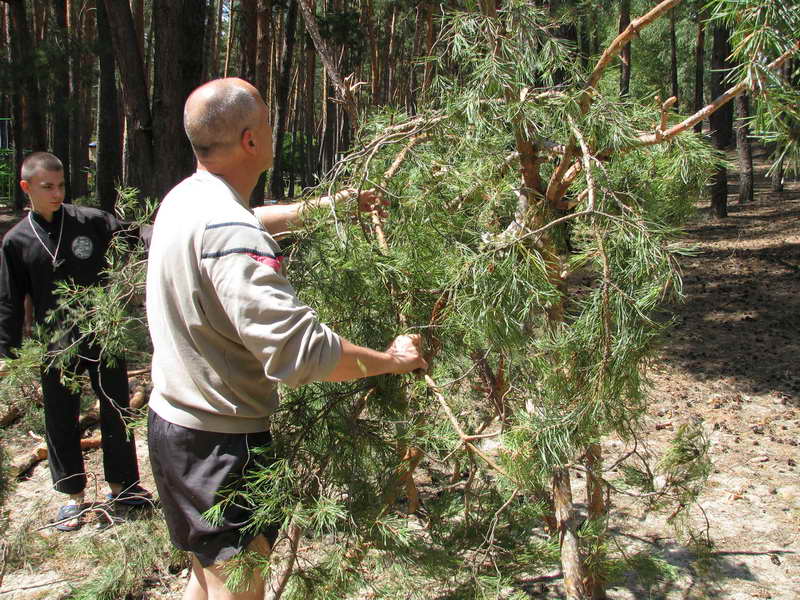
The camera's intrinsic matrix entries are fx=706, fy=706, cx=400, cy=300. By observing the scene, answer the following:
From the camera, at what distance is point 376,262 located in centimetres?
202

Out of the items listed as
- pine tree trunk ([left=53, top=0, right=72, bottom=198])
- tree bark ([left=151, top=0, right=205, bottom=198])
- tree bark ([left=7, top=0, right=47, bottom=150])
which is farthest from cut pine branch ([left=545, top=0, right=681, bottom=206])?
tree bark ([left=7, top=0, right=47, bottom=150])

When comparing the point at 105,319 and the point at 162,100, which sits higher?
the point at 162,100

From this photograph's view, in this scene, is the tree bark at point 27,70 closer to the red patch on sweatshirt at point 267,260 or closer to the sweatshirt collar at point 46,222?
the sweatshirt collar at point 46,222

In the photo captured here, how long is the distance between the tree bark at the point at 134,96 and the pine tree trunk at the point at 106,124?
5195mm

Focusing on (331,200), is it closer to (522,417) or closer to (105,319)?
(522,417)


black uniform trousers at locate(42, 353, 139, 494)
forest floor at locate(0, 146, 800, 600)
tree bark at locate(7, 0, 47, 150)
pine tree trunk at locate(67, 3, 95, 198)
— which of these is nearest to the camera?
forest floor at locate(0, 146, 800, 600)

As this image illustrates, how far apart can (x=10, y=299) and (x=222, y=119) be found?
2391mm

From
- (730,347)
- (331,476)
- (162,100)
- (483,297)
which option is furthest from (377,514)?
(730,347)

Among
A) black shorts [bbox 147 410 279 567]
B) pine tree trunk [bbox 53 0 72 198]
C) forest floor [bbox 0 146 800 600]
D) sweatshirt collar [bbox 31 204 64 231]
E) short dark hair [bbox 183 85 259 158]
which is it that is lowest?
forest floor [bbox 0 146 800 600]

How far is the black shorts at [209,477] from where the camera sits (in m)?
1.76

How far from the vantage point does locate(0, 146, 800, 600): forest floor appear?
2.96 m

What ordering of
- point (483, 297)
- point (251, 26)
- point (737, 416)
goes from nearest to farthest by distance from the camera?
1. point (483, 297)
2. point (737, 416)
3. point (251, 26)

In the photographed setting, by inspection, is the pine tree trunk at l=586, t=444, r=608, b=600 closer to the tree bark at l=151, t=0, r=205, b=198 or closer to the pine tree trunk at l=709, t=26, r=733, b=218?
the tree bark at l=151, t=0, r=205, b=198

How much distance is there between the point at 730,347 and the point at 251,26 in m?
6.65
